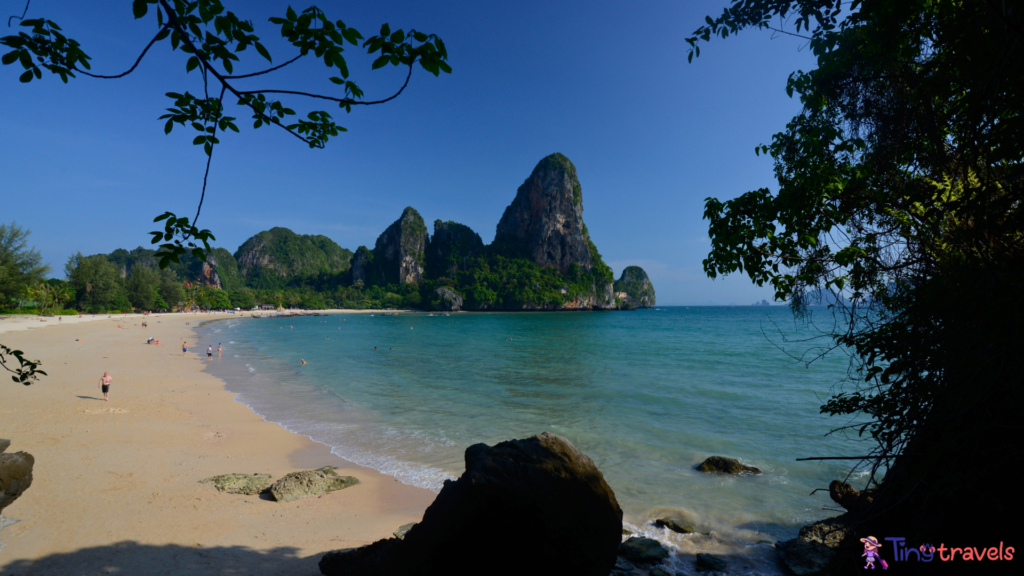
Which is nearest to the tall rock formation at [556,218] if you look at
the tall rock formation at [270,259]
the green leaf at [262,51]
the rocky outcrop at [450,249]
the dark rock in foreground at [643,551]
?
the rocky outcrop at [450,249]

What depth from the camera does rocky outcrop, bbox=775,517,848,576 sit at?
16.2ft

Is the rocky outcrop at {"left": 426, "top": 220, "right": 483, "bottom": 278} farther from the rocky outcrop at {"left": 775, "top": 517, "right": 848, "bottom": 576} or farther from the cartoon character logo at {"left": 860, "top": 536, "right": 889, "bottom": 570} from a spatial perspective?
the cartoon character logo at {"left": 860, "top": 536, "right": 889, "bottom": 570}

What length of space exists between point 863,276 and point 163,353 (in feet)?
111

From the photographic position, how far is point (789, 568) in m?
5.01

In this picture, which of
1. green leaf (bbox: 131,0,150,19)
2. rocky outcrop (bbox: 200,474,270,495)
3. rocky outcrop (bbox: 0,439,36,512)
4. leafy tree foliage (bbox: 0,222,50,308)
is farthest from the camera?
leafy tree foliage (bbox: 0,222,50,308)

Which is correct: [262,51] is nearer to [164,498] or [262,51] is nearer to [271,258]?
[164,498]

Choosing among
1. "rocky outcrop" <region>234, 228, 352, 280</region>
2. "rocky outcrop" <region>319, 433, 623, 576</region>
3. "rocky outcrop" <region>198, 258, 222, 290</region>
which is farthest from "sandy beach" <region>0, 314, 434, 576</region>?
"rocky outcrop" <region>234, 228, 352, 280</region>

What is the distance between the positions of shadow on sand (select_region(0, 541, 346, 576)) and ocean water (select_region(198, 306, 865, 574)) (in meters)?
3.07

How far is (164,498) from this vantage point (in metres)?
6.48

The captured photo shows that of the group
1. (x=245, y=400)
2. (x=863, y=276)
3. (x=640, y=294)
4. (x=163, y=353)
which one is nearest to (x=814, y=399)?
(x=863, y=276)

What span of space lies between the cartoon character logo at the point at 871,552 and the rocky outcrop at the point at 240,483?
7968 millimetres

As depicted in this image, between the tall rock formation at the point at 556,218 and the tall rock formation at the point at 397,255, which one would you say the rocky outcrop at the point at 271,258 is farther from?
the tall rock formation at the point at 556,218

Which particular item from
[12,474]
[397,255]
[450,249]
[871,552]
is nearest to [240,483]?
[12,474]

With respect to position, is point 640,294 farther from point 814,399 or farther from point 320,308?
point 814,399
